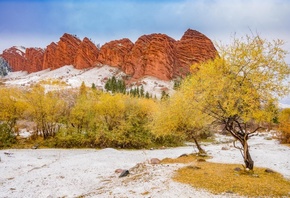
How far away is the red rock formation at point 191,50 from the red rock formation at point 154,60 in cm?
693

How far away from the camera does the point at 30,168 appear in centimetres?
2453

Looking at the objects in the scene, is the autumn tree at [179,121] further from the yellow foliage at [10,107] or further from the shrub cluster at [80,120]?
the yellow foliage at [10,107]

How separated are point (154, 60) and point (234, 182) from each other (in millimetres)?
156354

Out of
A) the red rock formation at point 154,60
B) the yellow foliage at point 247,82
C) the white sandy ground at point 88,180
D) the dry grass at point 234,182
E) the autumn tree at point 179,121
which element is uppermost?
the red rock formation at point 154,60

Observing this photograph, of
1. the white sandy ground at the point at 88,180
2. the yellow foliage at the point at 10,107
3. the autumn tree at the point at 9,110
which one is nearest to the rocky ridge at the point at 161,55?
the autumn tree at the point at 9,110

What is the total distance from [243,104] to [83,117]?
33183mm

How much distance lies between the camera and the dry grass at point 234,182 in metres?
13.5

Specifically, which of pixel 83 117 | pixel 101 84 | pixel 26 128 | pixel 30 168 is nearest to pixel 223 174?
pixel 30 168

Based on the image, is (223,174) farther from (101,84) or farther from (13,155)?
(101,84)

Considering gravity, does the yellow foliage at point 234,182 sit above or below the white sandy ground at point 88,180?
above

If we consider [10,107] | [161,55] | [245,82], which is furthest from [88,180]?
[161,55]

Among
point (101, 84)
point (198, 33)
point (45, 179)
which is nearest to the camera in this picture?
point (45, 179)

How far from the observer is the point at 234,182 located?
1531 cm

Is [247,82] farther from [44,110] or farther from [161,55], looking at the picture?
[161,55]
